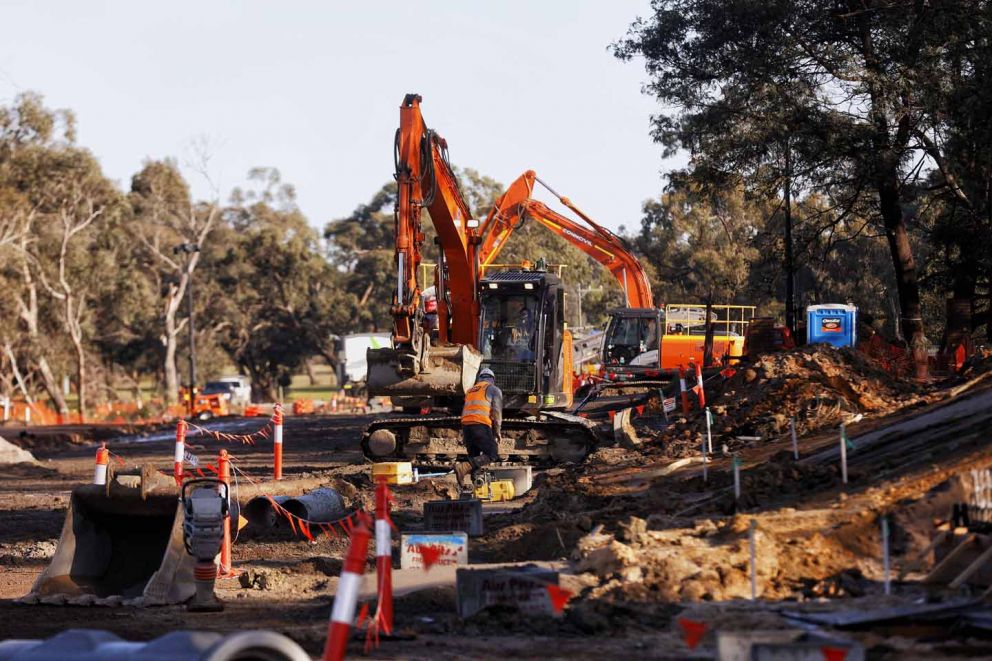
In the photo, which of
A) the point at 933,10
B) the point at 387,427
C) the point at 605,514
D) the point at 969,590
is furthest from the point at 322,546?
the point at 933,10

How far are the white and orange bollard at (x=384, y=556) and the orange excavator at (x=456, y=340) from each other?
10.9 m

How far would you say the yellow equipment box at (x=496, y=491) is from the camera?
1731 cm

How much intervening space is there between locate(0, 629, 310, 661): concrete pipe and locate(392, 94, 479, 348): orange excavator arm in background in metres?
13.2

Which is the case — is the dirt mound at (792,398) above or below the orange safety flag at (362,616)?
above

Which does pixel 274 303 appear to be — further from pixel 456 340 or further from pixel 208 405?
pixel 456 340

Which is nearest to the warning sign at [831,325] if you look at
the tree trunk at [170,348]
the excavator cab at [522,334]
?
the excavator cab at [522,334]

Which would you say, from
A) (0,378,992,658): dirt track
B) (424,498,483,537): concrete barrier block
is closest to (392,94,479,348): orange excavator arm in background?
(0,378,992,658): dirt track

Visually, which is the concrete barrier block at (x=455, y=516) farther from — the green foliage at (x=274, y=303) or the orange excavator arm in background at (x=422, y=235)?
the green foliage at (x=274, y=303)

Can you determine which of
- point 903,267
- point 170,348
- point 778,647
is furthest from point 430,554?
point 170,348

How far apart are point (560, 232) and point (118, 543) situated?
24.4 meters

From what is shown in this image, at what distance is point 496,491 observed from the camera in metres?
17.5

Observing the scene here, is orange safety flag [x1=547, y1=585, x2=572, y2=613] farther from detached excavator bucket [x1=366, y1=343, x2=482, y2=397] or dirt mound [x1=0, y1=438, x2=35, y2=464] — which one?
dirt mound [x1=0, y1=438, x2=35, y2=464]

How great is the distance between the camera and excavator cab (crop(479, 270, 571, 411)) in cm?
2306

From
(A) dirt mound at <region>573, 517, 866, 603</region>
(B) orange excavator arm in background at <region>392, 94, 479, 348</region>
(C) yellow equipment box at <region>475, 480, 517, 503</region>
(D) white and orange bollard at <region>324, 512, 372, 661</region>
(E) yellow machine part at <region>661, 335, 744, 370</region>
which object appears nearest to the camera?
(D) white and orange bollard at <region>324, 512, 372, 661</region>
